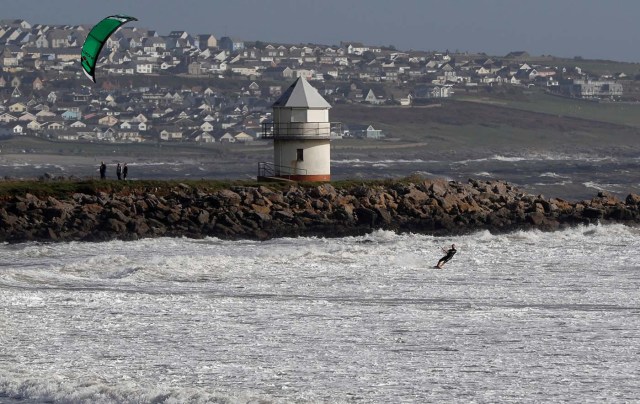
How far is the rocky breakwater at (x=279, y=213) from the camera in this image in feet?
87.8

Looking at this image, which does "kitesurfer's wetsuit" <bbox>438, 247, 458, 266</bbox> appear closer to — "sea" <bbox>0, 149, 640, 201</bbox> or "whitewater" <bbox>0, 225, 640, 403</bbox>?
"whitewater" <bbox>0, 225, 640, 403</bbox>

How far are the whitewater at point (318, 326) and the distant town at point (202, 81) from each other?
75.7 meters

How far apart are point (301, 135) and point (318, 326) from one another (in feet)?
51.6

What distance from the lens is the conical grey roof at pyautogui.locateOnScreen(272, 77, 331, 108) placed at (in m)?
31.2

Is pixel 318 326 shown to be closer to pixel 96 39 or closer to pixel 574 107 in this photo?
pixel 96 39

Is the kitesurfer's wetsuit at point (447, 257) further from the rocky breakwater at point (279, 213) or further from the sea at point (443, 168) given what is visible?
the sea at point (443, 168)

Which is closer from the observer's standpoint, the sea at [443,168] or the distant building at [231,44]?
the sea at [443,168]

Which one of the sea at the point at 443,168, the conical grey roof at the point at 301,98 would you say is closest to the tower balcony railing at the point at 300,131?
the conical grey roof at the point at 301,98

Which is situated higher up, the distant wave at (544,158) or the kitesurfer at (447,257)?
the kitesurfer at (447,257)

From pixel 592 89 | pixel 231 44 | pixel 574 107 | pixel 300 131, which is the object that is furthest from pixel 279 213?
pixel 231 44

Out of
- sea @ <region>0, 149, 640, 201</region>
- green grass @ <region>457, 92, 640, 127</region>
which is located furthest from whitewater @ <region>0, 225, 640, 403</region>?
green grass @ <region>457, 92, 640, 127</region>

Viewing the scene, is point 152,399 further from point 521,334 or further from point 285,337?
point 521,334

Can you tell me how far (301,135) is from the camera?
1222 inches

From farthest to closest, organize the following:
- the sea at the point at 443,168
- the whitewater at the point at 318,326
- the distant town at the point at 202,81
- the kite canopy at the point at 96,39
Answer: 1. the distant town at the point at 202,81
2. the sea at the point at 443,168
3. the kite canopy at the point at 96,39
4. the whitewater at the point at 318,326
